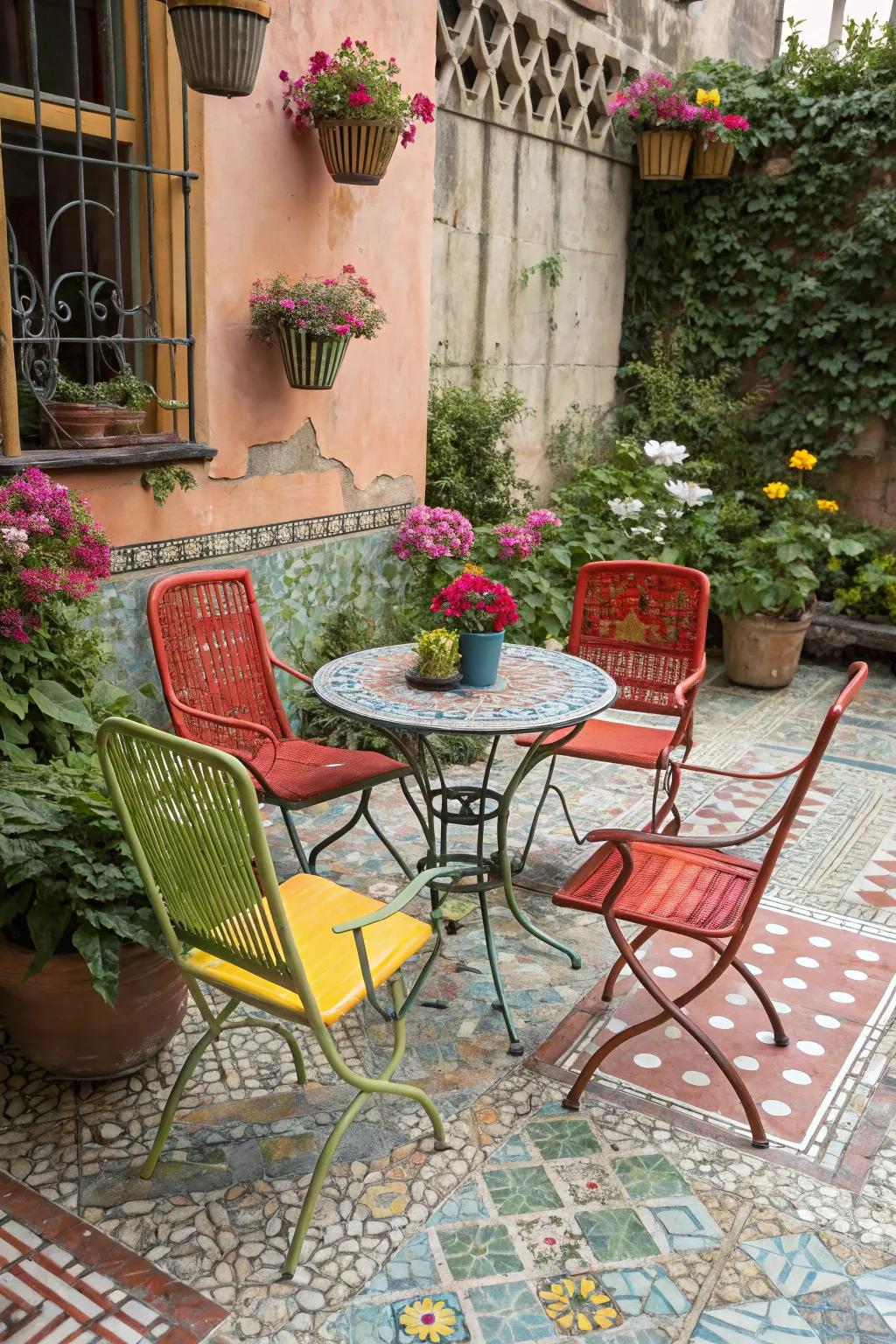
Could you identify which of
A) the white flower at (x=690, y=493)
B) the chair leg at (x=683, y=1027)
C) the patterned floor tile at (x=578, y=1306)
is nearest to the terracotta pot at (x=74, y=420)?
the chair leg at (x=683, y=1027)

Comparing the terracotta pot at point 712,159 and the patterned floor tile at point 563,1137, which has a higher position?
the terracotta pot at point 712,159

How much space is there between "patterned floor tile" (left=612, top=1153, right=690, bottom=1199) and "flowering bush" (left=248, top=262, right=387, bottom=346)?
316 centimetres

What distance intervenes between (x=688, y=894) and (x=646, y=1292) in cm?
95

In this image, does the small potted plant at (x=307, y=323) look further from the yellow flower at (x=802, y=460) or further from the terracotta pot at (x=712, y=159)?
the terracotta pot at (x=712, y=159)

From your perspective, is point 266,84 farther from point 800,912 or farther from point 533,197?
point 800,912

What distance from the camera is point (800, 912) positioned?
374cm

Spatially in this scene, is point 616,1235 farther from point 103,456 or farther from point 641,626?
point 103,456

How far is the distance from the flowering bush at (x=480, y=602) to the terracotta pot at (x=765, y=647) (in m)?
3.49

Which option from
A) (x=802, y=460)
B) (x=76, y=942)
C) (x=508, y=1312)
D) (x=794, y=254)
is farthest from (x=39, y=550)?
(x=794, y=254)

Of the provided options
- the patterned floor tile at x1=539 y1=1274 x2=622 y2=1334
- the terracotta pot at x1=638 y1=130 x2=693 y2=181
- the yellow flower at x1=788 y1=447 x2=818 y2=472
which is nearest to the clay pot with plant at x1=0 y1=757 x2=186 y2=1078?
the patterned floor tile at x1=539 y1=1274 x2=622 y2=1334

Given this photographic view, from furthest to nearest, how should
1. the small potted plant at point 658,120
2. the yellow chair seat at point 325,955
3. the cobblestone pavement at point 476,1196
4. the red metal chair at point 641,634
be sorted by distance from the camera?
the small potted plant at point 658,120, the red metal chair at point 641,634, the yellow chair seat at point 325,955, the cobblestone pavement at point 476,1196

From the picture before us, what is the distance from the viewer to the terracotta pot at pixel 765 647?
20.8 feet

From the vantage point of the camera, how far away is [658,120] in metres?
6.93

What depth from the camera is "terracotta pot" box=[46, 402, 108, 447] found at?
12.0ft
